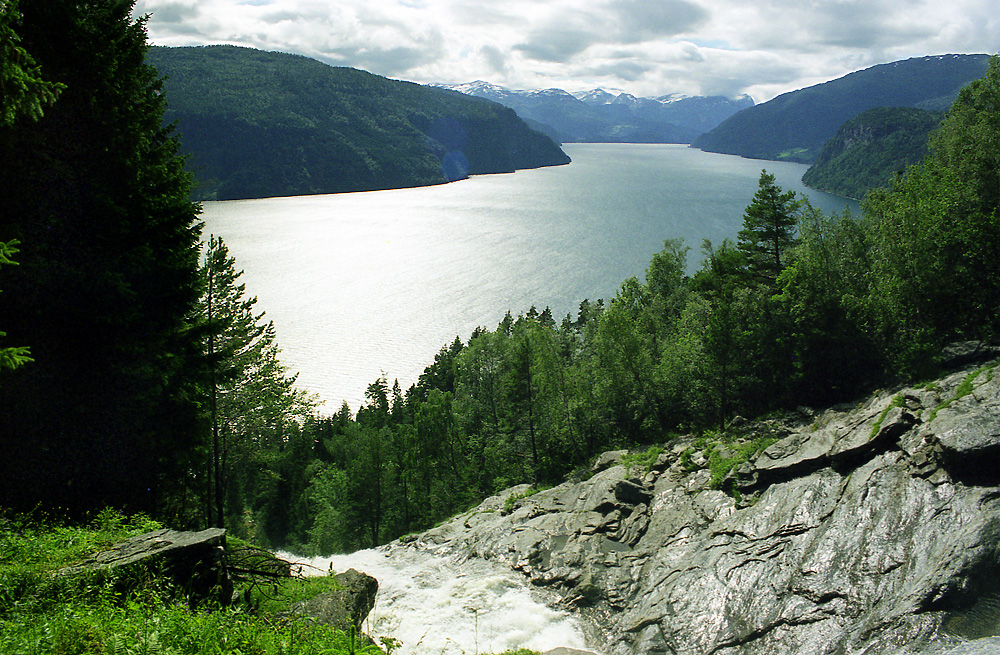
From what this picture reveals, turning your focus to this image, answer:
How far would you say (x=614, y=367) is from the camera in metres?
31.9

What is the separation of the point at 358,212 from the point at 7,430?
165 metres

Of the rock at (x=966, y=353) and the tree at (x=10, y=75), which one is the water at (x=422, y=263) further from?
the tree at (x=10, y=75)

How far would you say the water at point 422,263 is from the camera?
2884 inches

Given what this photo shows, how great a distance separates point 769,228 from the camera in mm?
35250

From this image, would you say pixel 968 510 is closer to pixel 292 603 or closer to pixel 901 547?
pixel 901 547

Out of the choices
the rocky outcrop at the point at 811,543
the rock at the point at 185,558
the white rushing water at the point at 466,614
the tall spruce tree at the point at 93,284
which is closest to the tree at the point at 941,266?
the rocky outcrop at the point at 811,543

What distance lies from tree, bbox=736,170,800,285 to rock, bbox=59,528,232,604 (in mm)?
33333

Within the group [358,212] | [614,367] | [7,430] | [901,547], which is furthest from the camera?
[358,212]

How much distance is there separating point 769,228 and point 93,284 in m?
35.4

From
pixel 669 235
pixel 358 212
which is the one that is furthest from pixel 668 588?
pixel 358 212

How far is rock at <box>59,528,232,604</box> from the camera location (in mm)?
8758

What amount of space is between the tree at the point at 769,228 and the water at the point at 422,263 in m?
42.9

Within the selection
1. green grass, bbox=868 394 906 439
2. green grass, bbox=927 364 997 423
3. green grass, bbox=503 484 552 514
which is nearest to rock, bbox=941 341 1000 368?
green grass, bbox=927 364 997 423

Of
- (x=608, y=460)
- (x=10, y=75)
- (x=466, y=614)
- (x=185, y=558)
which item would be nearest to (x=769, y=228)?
(x=608, y=460)
